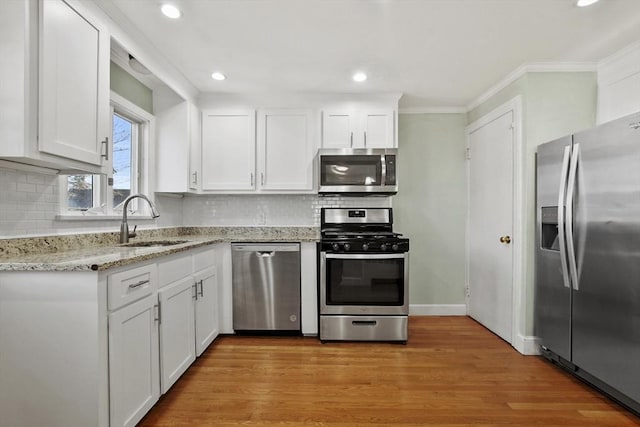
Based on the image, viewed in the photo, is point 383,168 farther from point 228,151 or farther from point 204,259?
point 204,259

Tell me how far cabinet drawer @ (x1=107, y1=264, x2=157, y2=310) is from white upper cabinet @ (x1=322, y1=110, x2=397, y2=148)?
2.04 m

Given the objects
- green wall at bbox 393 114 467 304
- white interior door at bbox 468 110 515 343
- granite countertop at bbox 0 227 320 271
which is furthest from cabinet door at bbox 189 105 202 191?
white interior door at bbox 468 110 515 343

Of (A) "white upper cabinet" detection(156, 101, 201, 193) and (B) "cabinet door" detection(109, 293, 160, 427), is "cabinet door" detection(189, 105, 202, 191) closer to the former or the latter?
(A) "white upper cabinet" detection(156, 101, 201, 193)

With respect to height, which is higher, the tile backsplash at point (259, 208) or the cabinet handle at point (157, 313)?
the tile backsplash at point (259, 208)

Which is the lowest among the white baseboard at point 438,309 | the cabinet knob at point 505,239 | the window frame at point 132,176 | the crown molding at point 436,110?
the white baseboard at point 438,309

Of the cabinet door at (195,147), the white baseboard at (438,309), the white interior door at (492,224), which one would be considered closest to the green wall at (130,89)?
the cabinet door at (195,147)

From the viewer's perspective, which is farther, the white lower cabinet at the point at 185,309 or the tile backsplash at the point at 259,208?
the tile backsplash at the point at 259,208

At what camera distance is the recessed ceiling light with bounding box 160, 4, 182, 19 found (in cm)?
186

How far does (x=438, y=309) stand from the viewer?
3598 mm

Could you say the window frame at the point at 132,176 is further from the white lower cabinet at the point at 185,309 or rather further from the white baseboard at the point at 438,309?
the white baseboard at the point at 438,309

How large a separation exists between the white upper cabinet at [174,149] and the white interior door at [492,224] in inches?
114

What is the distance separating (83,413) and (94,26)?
6.26 feet

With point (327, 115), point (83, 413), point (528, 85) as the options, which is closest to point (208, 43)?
point (327, 115)

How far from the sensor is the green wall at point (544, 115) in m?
2.57
